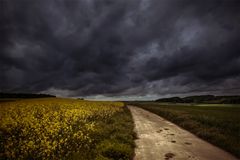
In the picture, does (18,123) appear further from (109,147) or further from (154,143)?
(154,143)

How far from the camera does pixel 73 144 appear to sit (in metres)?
9.09

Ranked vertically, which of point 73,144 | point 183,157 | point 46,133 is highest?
point 46,133

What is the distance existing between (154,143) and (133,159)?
3.31 m

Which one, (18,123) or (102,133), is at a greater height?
(18,123)

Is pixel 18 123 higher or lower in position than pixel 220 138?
higher

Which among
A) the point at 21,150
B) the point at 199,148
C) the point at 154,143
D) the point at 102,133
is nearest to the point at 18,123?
the point at 21,150

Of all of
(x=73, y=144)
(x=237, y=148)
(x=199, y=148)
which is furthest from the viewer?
(x=199, y=148)

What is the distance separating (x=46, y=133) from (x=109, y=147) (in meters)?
3.22

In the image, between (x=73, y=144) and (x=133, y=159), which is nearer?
(x=133, y=159)

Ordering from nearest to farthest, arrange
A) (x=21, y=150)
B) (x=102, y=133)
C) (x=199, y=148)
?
(x=21, y=150)
(x=199, y=148)
(x=102, y=133)

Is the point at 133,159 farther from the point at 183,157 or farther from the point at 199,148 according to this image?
the point at 199,148

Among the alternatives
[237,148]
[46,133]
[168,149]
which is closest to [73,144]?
[46,133]

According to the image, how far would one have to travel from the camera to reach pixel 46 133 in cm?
917

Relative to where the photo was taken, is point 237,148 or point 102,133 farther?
point 102,133
